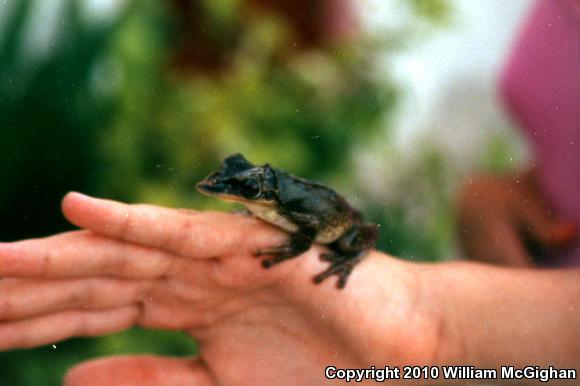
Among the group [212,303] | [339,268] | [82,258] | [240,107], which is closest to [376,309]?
[339,268]

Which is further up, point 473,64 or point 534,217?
point 473,64

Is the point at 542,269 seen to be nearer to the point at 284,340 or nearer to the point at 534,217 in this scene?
the point at 534,217

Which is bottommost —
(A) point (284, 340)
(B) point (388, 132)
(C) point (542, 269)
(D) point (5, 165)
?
(A) point (284, 340)

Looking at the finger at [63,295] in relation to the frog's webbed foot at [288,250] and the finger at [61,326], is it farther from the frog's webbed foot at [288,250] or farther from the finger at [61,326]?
the frog's webbed foot at [288,250]

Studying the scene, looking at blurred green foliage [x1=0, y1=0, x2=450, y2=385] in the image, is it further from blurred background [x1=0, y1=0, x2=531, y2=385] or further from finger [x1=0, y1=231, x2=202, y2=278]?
finger [x1=0, y1=231, x2=202, y2=278]

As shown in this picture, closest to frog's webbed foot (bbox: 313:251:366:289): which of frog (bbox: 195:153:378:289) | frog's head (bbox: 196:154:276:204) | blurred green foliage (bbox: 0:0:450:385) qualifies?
frog (bbox: 195:153:378:289)

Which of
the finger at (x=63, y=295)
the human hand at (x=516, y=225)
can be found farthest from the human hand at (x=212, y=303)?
the human hand at (x=516, y=225)

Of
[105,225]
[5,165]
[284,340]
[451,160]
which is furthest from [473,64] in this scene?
[5,165]
